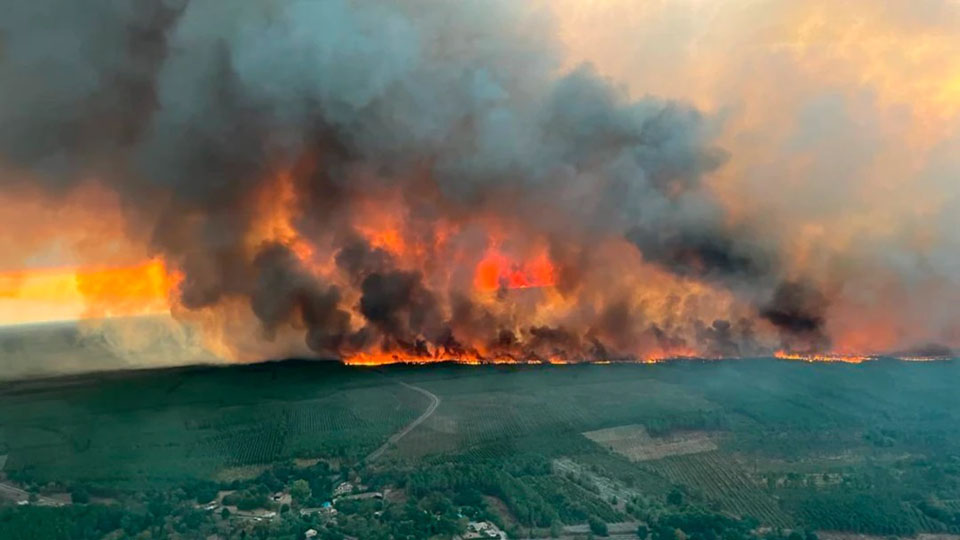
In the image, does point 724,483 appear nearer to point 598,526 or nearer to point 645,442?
point 645,442

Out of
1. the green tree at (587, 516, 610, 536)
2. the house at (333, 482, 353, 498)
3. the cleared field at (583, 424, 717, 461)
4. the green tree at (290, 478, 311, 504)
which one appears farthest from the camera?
the cleared field at (583, 424, 717, 461)

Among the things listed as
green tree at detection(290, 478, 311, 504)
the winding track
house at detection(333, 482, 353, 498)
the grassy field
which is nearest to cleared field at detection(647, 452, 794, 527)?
the grassy field

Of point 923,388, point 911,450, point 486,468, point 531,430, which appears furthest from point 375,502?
point 923,388

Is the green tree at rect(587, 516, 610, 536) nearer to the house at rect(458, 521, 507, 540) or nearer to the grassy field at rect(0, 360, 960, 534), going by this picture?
the grassy field at rect(0, 360, 960, 534)

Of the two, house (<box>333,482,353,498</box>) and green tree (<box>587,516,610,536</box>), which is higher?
house (<box>333,482,353,498</box>)

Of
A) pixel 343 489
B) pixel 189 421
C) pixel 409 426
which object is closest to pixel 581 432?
pixel 409 426

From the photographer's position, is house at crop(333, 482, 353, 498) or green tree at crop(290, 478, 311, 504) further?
house at crop(333, 482, 353, 498)

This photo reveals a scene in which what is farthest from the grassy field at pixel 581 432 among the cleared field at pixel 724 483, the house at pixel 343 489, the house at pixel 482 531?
the house at pixel 343 489
